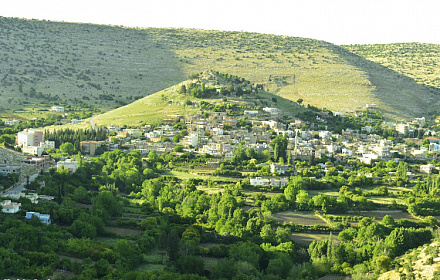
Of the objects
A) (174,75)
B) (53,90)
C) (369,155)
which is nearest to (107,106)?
(53,90)

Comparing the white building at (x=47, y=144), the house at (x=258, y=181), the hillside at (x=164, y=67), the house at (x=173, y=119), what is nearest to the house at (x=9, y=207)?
the house at (x=258, y=181)

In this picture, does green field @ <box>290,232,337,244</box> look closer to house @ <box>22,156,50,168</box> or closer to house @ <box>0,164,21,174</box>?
house @ <box>0,164,21,174</box>

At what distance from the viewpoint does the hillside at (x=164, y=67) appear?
100 metres

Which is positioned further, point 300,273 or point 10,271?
point 300,273

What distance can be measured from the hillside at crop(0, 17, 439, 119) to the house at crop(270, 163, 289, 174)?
4264 centimetres

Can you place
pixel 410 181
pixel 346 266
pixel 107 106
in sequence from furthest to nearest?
pixel 107 106 → pixel 410 181 → pixel 346 266

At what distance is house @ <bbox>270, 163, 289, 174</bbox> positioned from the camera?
176 feet

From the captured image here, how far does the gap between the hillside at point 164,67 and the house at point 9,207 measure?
53.8 metres

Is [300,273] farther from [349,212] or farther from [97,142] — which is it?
[97,142]

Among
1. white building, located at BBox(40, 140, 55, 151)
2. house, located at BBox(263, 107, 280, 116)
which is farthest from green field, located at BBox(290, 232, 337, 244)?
house, located at BBox(263, 107, 280, 116)

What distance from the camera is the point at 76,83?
105062mm

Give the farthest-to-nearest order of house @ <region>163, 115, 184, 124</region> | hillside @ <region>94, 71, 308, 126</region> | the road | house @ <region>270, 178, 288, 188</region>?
1. hillside @ <region>94, 71, 308, 126</region>
2. house @ <region>163, 115, 184, 124</region>
3. house @ <region>270, 178, 288, 188</region>
4. the road

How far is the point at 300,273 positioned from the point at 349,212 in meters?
14.4

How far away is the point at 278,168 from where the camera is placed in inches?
2124
